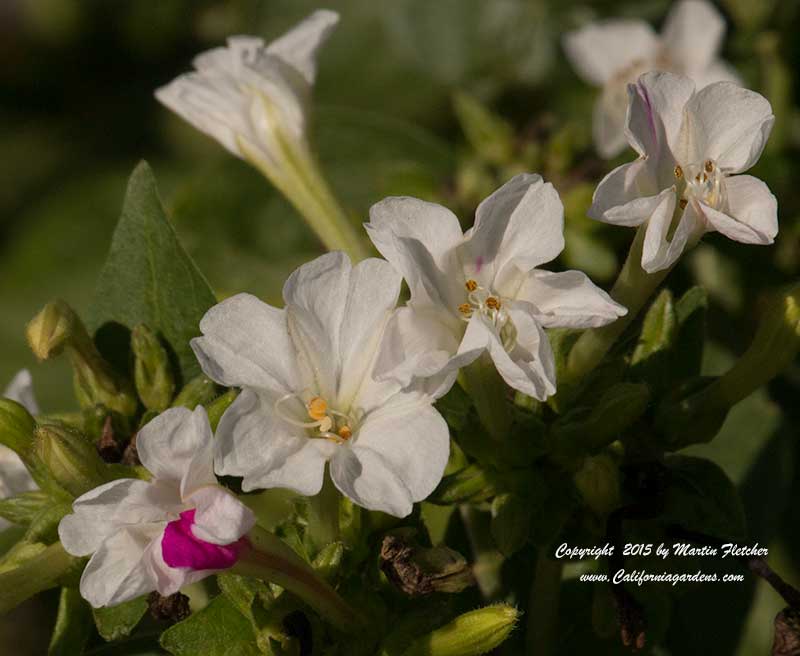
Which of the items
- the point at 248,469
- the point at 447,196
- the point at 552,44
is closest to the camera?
the point at 248,469

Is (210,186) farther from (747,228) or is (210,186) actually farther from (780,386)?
(747,228)

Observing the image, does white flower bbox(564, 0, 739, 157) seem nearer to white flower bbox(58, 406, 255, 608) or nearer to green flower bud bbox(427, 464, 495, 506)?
green flower bud bbox(427, 464, 495, 506)

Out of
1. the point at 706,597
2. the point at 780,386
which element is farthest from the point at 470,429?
the point at 780,386

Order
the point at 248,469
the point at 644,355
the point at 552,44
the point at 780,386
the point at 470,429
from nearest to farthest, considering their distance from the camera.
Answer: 1. the point at 248,469
2. the point at 470,429
3. the point at 644,355
4. the point at 780,386
5. the point at 552,44

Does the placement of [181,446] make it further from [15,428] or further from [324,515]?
[15,428]

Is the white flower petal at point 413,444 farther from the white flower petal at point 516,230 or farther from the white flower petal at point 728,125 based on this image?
the white flower petal at point 728,125

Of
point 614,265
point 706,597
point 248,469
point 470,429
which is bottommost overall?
point 706,597

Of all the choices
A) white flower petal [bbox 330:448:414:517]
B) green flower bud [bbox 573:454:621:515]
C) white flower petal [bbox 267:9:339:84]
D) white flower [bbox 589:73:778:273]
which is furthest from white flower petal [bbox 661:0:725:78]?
white flower petal [bbox 330:448:414:517]
